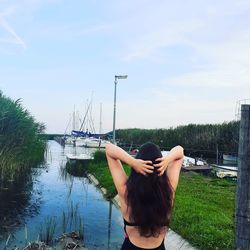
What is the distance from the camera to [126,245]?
3.36 m

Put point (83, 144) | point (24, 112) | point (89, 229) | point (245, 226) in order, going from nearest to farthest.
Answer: point (245, 226)
point (89, 229)
point (24, 112)
point (83, 144)

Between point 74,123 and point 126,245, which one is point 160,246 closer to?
point 126,245

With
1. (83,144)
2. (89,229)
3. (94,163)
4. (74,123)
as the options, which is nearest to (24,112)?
(94,163)

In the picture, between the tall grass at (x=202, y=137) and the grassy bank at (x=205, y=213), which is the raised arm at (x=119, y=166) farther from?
the tall grass at (x=202, y=137)

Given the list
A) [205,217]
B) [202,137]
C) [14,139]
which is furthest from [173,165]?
[202,137]

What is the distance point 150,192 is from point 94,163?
98.3ft

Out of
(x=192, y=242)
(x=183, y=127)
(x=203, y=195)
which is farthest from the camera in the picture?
(x=183, y=127)

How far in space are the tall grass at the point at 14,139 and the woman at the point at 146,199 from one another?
21849 millimetres

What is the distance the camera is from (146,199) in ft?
10.7

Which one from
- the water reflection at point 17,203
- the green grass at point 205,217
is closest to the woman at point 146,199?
the green grass at point 205,217

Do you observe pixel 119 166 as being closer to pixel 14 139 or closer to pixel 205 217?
pixel 205 217

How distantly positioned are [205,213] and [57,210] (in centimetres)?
620

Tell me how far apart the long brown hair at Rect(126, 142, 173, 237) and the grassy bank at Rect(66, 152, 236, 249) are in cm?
645

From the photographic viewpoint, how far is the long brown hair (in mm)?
3236
